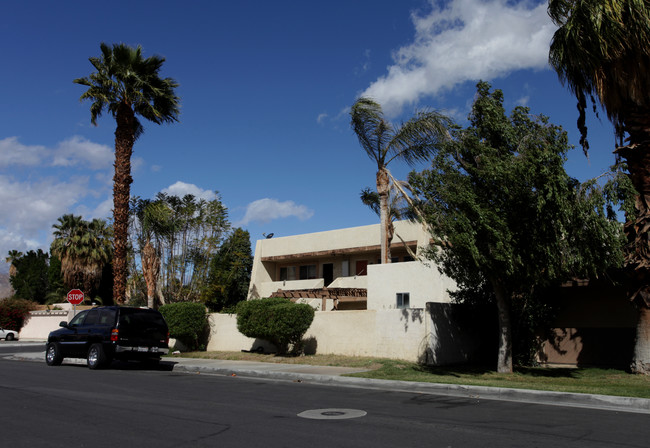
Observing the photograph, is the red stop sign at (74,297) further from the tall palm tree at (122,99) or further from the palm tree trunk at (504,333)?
the palm tree trunk at (504,333)

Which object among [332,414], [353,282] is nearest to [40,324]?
[353,282]

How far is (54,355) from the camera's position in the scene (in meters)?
18.0

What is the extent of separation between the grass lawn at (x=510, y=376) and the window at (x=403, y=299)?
4730 mm

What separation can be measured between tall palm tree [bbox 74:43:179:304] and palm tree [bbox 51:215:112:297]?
20548 millimetres

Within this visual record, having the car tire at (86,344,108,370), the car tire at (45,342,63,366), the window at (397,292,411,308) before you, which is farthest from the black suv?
the window at (397,292,411,308)

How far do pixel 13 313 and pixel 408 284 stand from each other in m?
35.0

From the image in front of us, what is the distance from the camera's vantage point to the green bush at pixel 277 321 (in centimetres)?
1867

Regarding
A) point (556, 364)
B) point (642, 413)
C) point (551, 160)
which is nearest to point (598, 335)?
point (556, 364)

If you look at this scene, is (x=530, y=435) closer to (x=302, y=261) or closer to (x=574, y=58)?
(x=574, y=58)

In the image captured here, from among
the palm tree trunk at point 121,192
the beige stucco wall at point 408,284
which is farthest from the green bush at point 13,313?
the beige stucco wall at point 408,284

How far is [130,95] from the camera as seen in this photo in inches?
1037

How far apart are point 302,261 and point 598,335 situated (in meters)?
21.0

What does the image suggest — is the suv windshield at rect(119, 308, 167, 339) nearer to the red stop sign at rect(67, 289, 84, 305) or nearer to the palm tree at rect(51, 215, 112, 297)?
the red stop sign at rect(67, 289, 84, 305)

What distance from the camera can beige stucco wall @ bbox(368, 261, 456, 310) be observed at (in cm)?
2130
